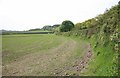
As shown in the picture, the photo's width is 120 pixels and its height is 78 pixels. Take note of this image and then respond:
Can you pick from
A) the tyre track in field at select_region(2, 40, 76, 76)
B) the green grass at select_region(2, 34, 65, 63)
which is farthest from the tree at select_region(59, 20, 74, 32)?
the tyre track in field at select_region(2, 40, 76, 76)

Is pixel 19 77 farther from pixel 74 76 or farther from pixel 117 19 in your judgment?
pixel 117 19

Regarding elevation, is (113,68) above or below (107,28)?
below

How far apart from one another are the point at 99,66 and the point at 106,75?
8.51 ft

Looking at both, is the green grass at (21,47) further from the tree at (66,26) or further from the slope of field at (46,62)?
the tree at (66,26)

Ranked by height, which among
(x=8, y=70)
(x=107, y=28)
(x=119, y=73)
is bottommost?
(x=8, y=70)

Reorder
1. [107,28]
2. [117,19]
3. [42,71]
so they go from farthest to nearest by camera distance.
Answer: [107,28], [117,19], [42,71]

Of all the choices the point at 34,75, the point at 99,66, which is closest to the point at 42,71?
the point at 34,75

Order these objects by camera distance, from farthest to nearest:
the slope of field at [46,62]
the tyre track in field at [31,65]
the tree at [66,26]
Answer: the tree at [66,26], the tyre track in field at [31,65], the slope of field at [46,62]

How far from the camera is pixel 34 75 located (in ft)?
56.2

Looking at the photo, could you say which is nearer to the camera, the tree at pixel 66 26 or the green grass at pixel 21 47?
the green grass at pixel 21 47

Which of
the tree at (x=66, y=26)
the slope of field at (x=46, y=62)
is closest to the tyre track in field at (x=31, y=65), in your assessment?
the slope of field at (x=46, y=62)

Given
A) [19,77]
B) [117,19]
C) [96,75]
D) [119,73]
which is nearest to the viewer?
[119,73]

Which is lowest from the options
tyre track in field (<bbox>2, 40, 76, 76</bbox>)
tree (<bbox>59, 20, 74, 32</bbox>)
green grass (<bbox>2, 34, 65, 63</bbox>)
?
green grass (<bbox>2, 34, 65, 63</bbox>)

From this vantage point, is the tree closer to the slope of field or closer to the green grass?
the green grass
